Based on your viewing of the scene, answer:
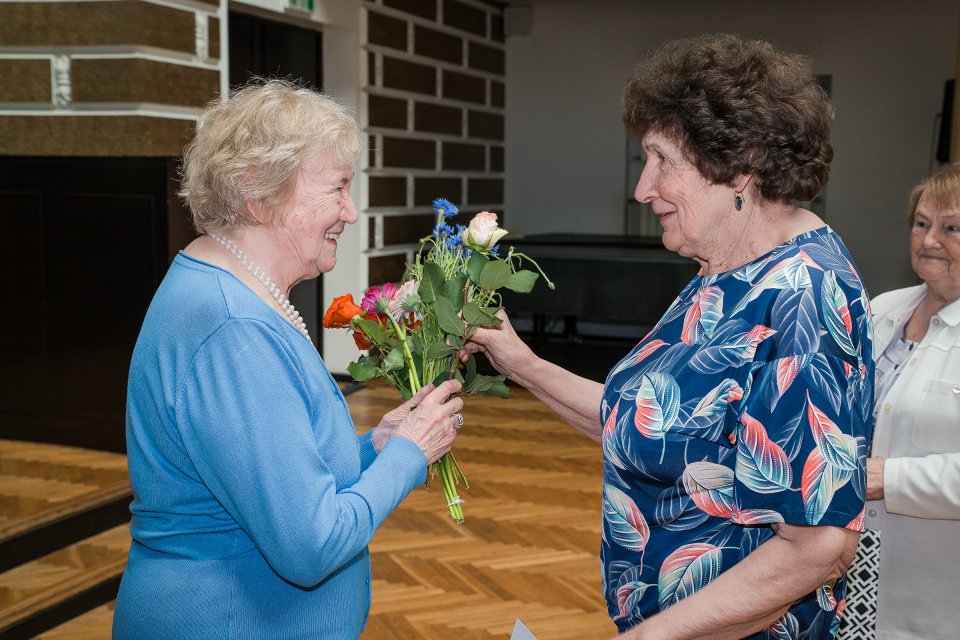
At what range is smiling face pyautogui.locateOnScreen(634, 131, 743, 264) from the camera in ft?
4.88

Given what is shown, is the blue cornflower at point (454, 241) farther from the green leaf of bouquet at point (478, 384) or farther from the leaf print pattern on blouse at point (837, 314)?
the leaf print pattern on blouse at point (837, 314)

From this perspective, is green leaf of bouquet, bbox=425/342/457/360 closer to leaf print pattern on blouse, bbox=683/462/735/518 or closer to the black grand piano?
leaf print pattern on blouse, bbox=683/462/735/518

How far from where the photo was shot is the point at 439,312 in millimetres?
1706

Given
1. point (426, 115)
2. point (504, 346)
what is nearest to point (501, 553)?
point (504, 346)

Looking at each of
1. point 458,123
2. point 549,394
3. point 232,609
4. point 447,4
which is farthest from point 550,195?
point 232,609

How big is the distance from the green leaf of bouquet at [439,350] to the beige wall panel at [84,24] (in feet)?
12.0

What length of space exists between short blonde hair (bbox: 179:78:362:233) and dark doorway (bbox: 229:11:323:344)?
181 inches

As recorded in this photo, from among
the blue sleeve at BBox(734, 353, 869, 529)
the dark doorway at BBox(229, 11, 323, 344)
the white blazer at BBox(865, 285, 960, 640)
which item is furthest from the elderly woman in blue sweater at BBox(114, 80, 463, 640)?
the dark doorway at BBox(229, 11, 323, 344)

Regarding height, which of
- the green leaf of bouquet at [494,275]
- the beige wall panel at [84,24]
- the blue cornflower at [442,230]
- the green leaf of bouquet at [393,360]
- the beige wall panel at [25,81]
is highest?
the beige wall panel at [84,24]

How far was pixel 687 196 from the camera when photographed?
1.51 meters

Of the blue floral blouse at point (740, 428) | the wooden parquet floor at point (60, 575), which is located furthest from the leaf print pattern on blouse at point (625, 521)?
the wooden parquet floor at point (60, 575)

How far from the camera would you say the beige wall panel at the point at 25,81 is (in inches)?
191

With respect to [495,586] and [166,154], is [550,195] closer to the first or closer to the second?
[166,154]

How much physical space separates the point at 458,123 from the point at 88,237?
4796mm
